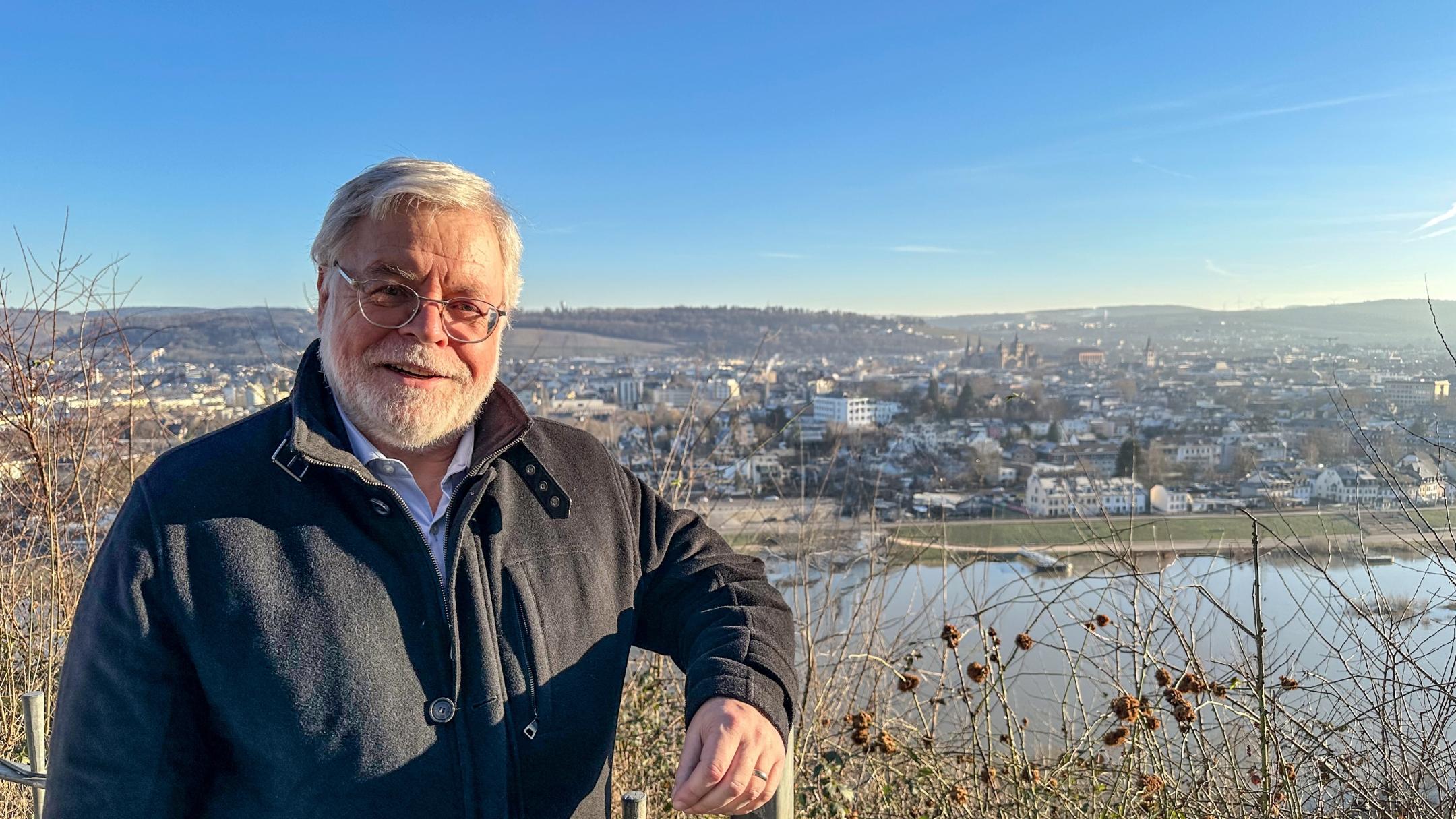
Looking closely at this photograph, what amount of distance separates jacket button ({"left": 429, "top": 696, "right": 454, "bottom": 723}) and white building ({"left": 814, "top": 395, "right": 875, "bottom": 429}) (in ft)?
14.6

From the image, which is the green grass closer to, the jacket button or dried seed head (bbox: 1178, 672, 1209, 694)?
dried seed head (bbox: 1178, 672, 1209, 694)

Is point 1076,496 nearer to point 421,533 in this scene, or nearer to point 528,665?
point 528,665

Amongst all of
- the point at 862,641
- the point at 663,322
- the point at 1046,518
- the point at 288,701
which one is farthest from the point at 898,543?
the point at 663,322

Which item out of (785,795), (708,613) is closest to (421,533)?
(708,613)

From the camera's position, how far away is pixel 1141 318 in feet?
51.7

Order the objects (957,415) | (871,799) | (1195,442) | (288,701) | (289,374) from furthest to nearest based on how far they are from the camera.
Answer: (957,415) → (1195,442) → (289,374) → (871,799) → (288,701)

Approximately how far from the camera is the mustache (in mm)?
1364

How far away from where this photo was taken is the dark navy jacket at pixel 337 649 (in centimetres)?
106

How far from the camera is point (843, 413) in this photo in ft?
20.9

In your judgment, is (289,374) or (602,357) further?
(602,357)

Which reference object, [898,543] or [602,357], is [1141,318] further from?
[898,543]

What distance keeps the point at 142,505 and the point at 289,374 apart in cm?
353

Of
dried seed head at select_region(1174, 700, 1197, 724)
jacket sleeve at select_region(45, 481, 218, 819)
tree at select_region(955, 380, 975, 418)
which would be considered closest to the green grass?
dried seed head at select_region(1174, 700, 1197, 724)

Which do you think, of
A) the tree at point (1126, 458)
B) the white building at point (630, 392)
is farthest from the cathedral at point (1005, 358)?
the tree at point (1126, 458)
